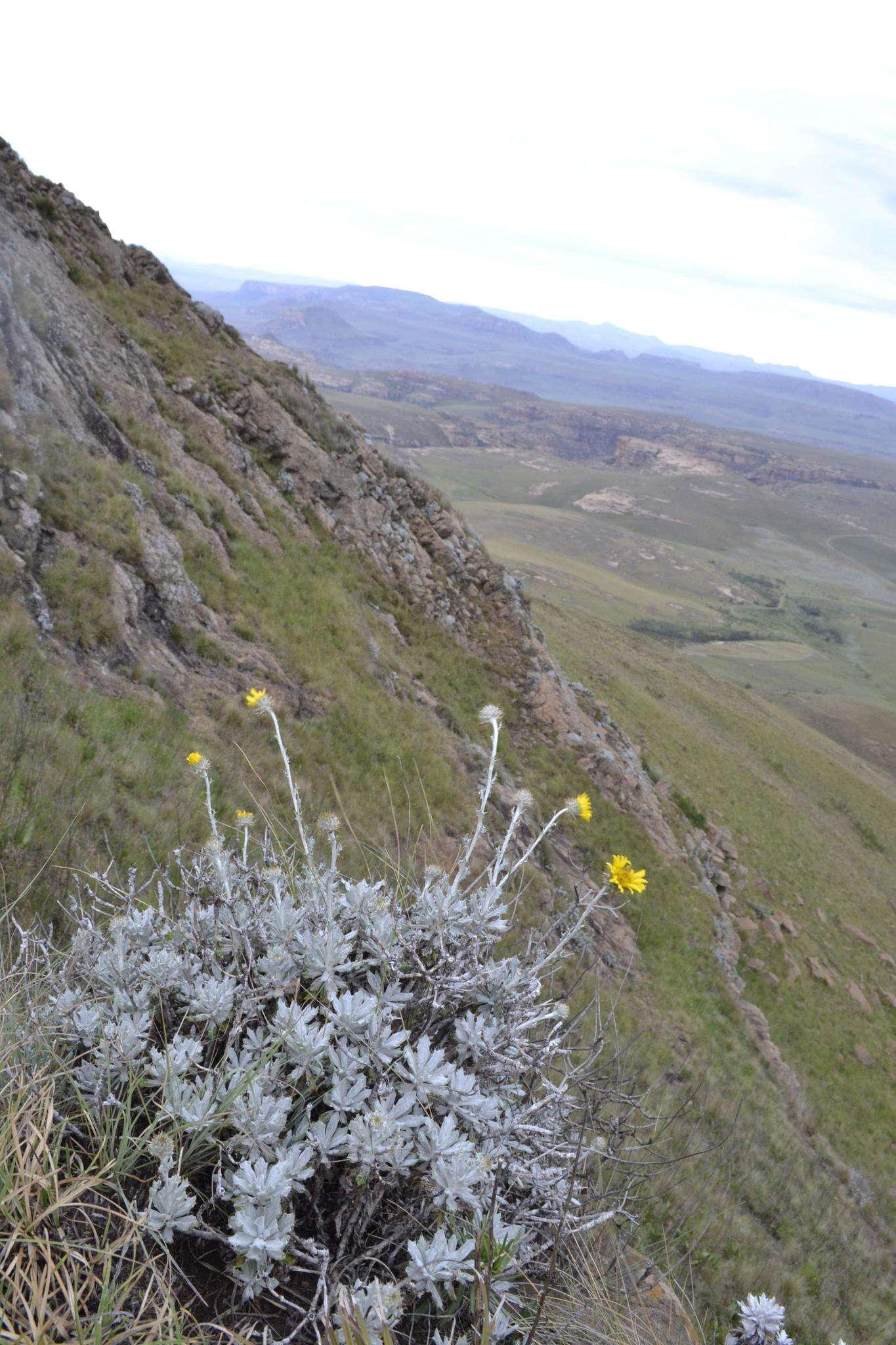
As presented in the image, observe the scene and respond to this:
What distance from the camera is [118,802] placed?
4.69m

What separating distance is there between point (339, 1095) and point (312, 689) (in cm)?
804

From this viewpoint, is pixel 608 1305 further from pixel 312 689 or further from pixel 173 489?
pixel 173 489

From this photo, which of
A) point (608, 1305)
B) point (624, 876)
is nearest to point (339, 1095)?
point (608, 1305)

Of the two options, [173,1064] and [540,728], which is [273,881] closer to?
[173,1064]

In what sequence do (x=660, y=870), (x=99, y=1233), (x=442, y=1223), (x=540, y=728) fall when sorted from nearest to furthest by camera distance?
(x=99, y=1233)
(x=442, y=1223)
(x=660, y=870)
(x=540, y=728)

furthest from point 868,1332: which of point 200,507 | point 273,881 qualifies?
point 200,507

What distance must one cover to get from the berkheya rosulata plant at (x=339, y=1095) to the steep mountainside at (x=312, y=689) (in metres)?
0.55

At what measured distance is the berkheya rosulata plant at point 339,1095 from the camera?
1678 millimetres

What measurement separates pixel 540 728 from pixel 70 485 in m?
9.65

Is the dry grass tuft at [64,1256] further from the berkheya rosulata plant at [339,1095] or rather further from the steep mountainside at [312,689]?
the steep mountainside at [312,689]

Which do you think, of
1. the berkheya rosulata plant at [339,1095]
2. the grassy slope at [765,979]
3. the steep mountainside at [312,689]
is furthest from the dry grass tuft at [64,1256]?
the grassy slope at [765,979]

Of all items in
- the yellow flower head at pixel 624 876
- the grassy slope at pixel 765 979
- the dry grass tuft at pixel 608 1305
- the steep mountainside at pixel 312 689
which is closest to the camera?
the dry grass tuft at pixel 608 1305

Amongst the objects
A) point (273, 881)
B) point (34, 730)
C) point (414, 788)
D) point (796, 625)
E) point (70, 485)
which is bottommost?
point (796, 625)

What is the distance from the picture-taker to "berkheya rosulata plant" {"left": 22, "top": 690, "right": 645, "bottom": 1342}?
1.68m
